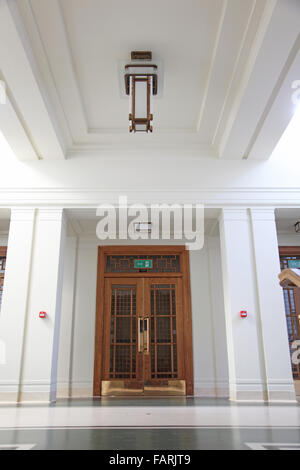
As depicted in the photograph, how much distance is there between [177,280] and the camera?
8.33 meters

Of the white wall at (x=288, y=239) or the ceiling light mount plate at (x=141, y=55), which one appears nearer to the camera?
the ceiling light mount plate at (x=141, y=55)

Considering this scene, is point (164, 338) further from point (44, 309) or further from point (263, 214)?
point (263, 214)

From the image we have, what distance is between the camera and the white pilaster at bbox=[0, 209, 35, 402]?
587cm

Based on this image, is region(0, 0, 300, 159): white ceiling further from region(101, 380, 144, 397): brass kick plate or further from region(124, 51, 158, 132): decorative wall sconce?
region(101, 380, 144, 397): brass kick plate

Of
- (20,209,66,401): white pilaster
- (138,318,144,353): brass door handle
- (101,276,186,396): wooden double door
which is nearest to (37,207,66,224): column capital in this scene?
(20,209,66,401): white pilaster

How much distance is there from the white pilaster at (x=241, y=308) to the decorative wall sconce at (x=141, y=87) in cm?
230

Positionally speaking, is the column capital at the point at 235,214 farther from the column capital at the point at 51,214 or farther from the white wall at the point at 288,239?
the column capital at the point at 51,214

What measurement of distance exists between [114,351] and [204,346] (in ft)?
5.97

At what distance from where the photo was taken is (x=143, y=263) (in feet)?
27.5

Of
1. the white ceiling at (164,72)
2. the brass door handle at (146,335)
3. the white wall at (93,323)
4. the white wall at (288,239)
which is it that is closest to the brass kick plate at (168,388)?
the white wall at (93,323)

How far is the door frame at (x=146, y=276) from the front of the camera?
7.77 m

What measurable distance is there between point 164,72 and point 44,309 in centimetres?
395

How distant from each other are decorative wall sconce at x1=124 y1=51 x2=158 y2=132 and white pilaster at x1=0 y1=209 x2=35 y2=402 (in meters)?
2.55

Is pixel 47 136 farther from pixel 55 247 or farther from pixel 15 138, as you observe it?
pixel 55 247
